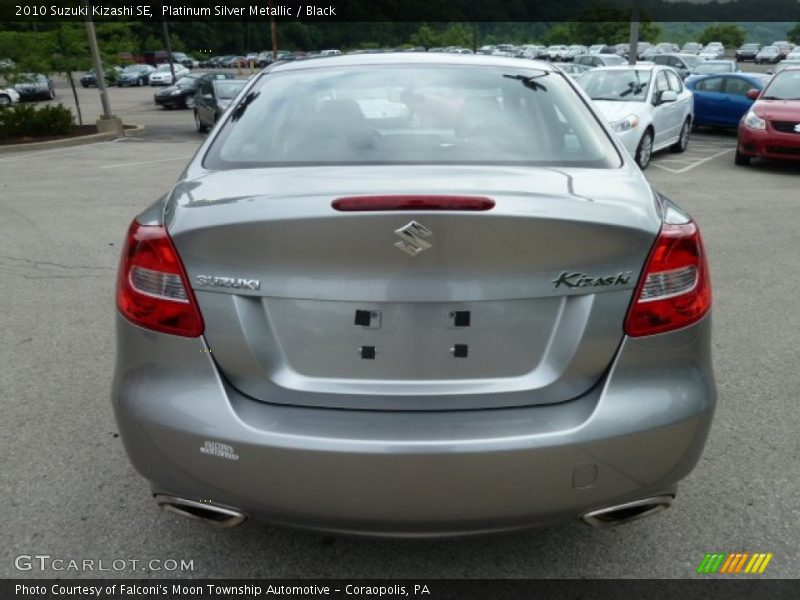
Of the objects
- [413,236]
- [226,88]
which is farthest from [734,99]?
[413,236]

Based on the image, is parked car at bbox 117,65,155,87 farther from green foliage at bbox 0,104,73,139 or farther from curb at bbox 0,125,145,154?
green foliage at bbox 0,104,73,139

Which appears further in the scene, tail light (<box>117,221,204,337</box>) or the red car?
the red car

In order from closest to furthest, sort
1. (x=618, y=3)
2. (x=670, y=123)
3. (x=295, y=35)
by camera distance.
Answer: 1. (x=670, y=123)
2. (x=618, y=3)
3. (x=295, y=35)

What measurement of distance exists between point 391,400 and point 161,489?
2.57 ft

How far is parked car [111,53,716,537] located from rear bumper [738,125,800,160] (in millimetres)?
10570

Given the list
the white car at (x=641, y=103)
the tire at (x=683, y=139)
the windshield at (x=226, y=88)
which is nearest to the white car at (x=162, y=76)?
the windshield at (x=226, y=88)

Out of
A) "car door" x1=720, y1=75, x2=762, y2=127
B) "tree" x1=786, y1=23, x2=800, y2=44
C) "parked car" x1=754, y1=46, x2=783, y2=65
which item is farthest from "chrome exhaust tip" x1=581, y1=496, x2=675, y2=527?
"tree" x1=786, y1=23, x2=800, y2=44

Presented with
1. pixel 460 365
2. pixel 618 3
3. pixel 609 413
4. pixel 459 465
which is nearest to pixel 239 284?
pixel 460 365

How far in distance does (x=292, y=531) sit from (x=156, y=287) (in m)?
0.88

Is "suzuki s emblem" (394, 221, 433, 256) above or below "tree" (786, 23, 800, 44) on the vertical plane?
above

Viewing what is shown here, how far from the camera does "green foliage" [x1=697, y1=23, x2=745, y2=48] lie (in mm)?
88812

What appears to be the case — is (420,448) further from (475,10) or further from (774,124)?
(475,10)

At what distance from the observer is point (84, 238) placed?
23.6 feet

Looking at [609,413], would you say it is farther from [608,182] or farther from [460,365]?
[608,182]
